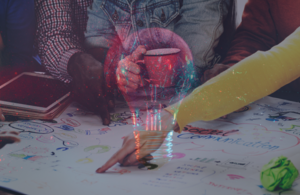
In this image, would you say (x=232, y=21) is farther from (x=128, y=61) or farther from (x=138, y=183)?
(x=138, y=183)

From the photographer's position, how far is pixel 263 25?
34cm

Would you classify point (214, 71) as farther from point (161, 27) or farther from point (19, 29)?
point (19, 29)

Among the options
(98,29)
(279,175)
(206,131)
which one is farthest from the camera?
(98,29)

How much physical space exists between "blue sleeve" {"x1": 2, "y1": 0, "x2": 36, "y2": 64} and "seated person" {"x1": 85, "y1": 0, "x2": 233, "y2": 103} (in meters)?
0.15

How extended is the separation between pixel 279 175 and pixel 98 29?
311mm

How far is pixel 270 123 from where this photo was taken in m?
0.26

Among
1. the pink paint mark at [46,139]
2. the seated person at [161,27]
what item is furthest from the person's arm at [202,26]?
the pink paint mark at [46,139]

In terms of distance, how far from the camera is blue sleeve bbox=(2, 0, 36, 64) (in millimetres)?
385

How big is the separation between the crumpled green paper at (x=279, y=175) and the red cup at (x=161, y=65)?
15 cm


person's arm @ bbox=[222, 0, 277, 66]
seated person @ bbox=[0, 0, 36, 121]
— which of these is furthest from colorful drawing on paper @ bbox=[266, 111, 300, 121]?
seated person @ bbox=[0, 0, 36, 121]

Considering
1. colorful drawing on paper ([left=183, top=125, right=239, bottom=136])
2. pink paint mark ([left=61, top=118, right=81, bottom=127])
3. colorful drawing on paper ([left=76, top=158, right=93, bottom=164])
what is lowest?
colorful drawing on paper ([left=76, top=158, right=93, bottom=164])

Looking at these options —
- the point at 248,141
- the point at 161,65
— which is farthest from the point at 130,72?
the point at 248,141

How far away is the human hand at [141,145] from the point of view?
192mm

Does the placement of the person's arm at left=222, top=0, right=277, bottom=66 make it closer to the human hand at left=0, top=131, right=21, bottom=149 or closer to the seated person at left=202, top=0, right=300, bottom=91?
the seated person at left=202, top=0, right=300, bottom=91
